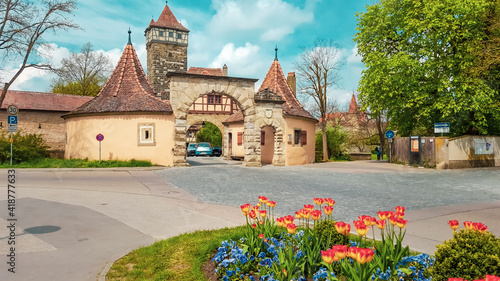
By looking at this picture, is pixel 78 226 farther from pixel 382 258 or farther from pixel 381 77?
pixel 381 77

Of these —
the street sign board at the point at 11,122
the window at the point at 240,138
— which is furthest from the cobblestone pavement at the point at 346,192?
the window at the point at 240,138

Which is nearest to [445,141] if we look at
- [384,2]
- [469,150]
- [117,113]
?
[469,150]

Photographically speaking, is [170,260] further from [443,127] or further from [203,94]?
[443,127]

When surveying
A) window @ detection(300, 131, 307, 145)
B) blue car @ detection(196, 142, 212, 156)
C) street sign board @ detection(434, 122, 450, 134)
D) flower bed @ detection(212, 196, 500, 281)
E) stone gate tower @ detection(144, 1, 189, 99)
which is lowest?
flower bed @ detection(212, 196, 500, 281)

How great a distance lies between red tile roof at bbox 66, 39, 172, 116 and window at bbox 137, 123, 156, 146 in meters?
0.95

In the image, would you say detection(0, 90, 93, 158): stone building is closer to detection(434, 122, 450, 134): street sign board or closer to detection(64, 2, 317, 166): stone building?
detection(64, 2, 317, 166): stone building

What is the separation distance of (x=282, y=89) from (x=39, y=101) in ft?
74.0

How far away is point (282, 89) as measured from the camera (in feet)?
86.3

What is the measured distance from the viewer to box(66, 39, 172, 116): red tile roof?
20.2 m

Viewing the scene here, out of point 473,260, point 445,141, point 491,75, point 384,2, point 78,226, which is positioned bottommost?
point 78,226

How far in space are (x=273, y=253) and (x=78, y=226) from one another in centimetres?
437

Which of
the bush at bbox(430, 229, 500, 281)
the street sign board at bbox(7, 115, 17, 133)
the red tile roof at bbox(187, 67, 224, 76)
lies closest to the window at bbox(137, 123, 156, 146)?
the street sign board at bbox(7, 115, 17, 133)

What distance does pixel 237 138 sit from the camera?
30062mm

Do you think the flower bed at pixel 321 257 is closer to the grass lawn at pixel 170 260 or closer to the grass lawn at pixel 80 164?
the grass lawn at pixel 170 260
